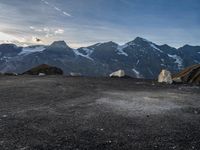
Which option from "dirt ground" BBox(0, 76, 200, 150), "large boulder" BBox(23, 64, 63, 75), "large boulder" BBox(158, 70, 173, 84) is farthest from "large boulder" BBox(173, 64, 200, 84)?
"dirt ground" BBox(0, 76, 200, 150)

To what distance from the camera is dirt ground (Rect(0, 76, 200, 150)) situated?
1343cm

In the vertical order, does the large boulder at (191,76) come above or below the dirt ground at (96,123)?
above

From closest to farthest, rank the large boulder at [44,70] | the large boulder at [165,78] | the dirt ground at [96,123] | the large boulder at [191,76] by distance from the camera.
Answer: the dirt ground at [96,123]
the large boulder at [165,78]
the large boulder at [191,76]
the large boulder at [44,70]

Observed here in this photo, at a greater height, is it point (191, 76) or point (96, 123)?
point (191, 76)

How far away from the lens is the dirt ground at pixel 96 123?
13430 mm

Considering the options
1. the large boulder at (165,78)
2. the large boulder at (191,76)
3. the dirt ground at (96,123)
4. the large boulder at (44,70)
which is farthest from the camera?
the large boulder at (44,70)

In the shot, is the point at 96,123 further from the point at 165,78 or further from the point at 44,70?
the point at 44,70

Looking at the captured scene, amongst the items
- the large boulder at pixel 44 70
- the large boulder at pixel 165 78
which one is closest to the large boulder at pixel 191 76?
the large boulder at pixel 165 78

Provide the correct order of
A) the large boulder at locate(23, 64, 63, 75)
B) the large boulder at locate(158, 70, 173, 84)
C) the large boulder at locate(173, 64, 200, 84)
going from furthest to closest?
1. the large boulder at locate(23, 64, 63, 75)
2. the large boulder at locate(173, 64, 200, 84)
3. the large boulder at locate(158, 70, 173, 84)

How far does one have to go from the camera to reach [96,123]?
55.5ft

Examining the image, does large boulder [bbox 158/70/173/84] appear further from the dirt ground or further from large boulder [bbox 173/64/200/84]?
the dirt ground

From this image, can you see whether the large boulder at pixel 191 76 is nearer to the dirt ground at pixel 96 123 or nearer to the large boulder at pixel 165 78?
the large boulder at pixel 165 78

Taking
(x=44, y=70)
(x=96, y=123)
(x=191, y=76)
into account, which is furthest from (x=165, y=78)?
(x=96, y=123)

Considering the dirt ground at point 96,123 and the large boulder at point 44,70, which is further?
the large boulder at point 44,70
